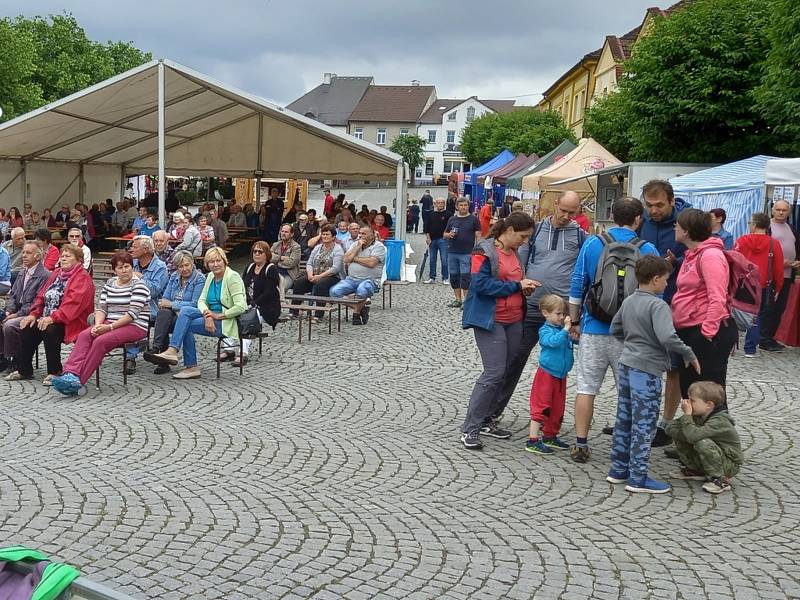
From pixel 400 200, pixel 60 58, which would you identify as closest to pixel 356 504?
pixel 400 200

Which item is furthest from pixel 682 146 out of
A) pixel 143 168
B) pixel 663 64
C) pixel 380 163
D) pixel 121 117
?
pixel 143 168

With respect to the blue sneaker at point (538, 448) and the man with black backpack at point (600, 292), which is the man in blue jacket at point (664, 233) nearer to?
the man with black backpack at point (600, 292)

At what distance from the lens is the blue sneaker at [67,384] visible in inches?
324

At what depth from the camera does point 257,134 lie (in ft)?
83.3

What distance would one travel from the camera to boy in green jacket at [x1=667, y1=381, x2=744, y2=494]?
5.85m

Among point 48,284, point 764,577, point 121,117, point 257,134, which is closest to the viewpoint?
point 764,577

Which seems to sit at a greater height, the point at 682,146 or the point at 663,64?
the point at 663,64

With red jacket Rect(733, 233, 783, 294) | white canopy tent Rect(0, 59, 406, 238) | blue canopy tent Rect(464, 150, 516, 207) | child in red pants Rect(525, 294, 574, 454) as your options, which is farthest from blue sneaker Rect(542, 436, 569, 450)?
blue canopy tent Rect(464, 150, 516, 207)

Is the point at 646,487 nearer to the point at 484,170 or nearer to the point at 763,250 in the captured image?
the point at 763,250

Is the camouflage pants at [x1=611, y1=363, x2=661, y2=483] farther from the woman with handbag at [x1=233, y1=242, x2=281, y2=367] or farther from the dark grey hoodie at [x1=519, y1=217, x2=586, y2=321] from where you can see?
the woman with handbag at [x1=233, y1=242, x2=281, y2=367]

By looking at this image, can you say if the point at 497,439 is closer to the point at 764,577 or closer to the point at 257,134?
the point at 764,577

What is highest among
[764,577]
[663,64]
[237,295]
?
[663,64]

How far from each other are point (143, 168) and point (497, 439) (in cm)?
2413

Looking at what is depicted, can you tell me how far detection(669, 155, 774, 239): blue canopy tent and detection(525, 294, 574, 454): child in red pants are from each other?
7703 mm
